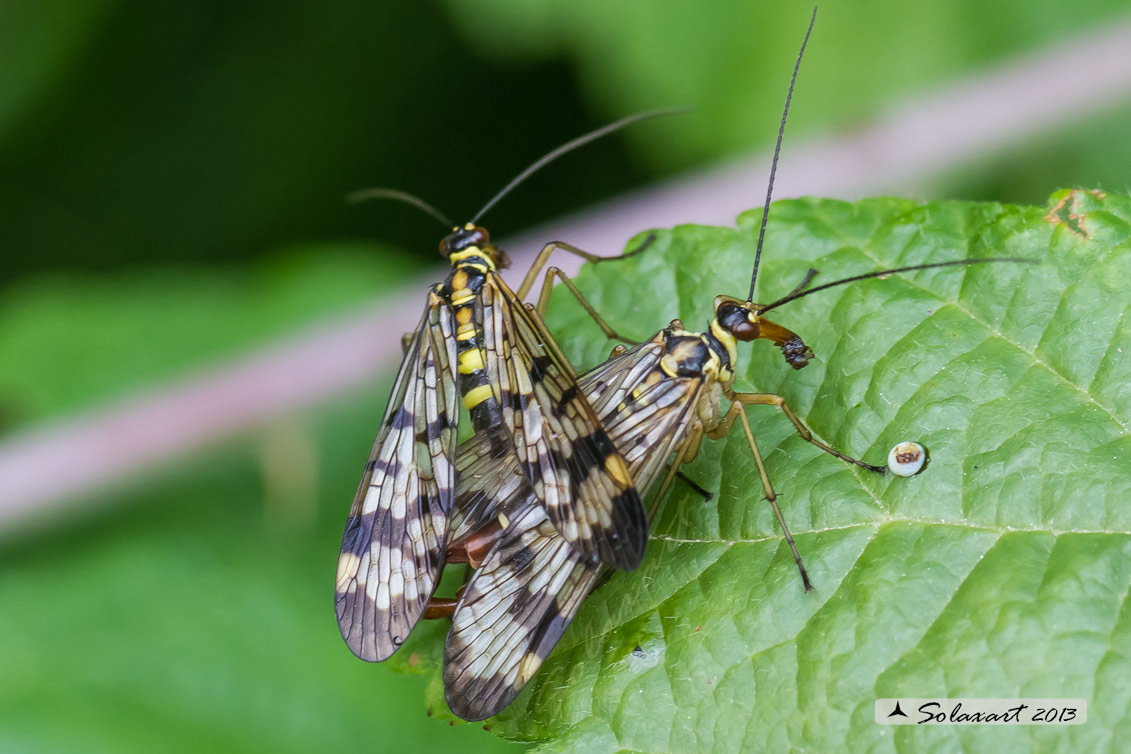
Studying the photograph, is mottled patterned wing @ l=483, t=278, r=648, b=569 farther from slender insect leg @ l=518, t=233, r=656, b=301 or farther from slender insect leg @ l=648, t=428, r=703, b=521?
slender insect leg @ l=518, t=233, r=656, b=301

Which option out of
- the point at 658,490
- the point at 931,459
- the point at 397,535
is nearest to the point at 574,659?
the point at 658,490

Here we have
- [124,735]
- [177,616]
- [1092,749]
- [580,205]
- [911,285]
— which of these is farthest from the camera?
[580,205]

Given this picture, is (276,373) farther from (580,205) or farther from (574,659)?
(574,659)

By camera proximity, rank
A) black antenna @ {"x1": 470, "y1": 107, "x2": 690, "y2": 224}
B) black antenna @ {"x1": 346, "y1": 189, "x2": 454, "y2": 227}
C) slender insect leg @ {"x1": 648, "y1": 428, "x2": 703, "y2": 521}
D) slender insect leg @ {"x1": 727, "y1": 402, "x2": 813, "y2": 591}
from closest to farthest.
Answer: slender insect leg @ {"x1": 727, "y1": 402, "x2": 813, "y2": 591}
slender insect leg @ {"x1": 648, "y1": 428, "x2": 703, "y2": 521}
black antenna @ {"x1": 470, "y1": 107, "x2": 690, "y2": 224}
black antenna @ {"x1": 346, "y1": 189, "x2": 454, "y2": 227}

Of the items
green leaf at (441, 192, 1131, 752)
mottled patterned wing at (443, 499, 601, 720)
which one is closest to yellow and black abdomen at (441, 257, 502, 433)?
mottled patterned wing at (443, 499, 601, 720)

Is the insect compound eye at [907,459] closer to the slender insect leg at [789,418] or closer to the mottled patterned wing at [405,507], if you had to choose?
the slender insect leg at [789,418]

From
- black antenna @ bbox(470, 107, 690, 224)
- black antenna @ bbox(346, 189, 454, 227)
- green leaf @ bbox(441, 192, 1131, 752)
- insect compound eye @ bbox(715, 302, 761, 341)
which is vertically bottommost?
green leaf @ bbox(441, 192, 1131, 752)
